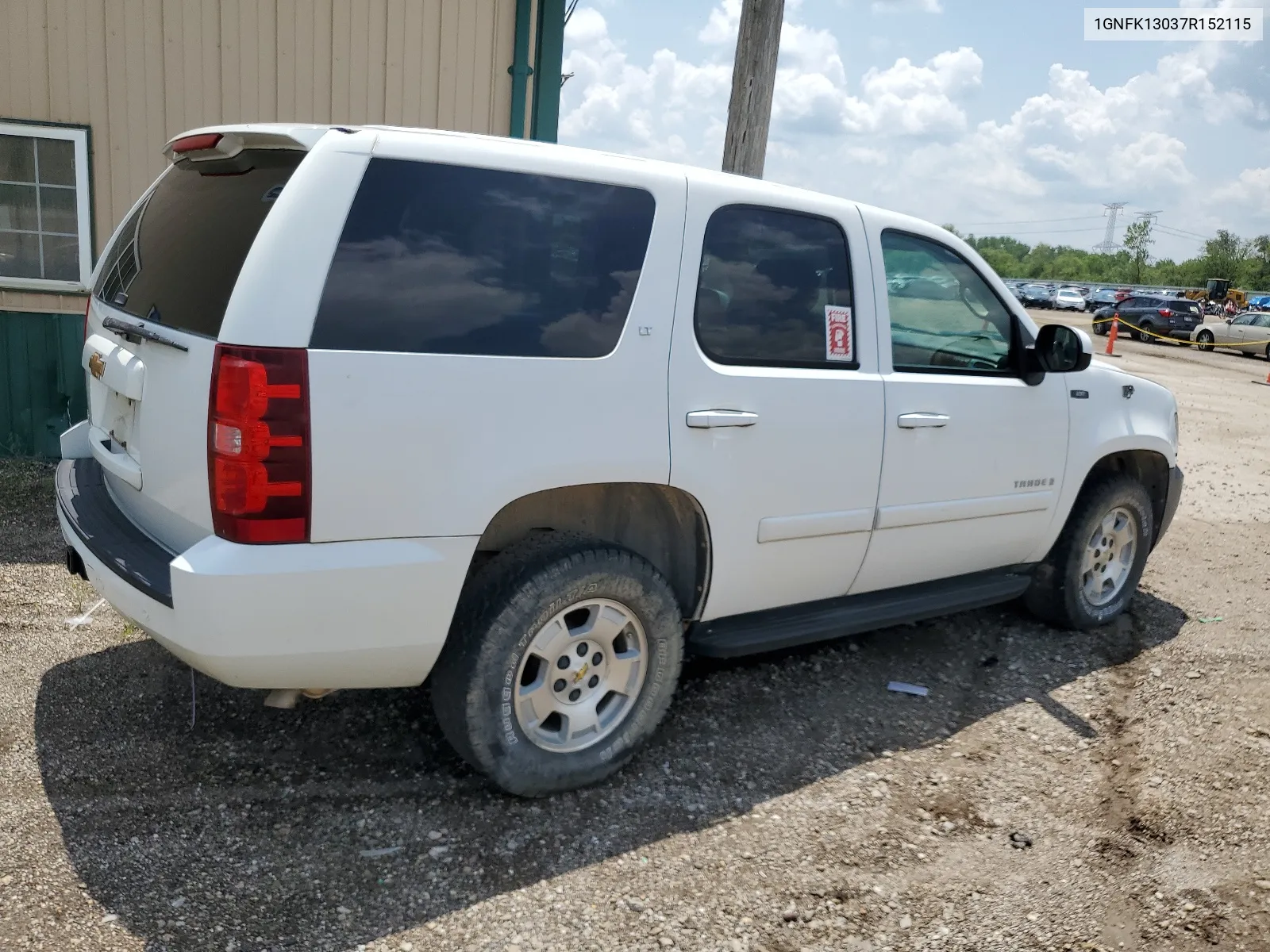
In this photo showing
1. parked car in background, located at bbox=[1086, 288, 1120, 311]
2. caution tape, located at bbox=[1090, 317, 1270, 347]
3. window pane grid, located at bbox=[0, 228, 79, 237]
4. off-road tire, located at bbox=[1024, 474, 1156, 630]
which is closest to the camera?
off-road tire, located at bbox=[1024, 474, 1156, 630]

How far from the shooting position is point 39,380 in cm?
709

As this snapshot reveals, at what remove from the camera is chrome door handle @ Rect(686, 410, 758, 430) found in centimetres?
338

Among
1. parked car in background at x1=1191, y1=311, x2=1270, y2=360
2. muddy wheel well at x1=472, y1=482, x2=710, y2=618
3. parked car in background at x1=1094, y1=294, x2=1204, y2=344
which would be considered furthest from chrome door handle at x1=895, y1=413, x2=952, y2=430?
parked car in background at x1=1094, y1=294, x2=1204, y2=344

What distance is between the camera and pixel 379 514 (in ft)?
9.25

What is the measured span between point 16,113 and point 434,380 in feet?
18.4

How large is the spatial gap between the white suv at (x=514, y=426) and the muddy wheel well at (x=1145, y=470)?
1.06m

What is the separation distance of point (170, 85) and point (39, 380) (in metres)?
2.18

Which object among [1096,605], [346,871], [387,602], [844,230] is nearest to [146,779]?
[346,871]

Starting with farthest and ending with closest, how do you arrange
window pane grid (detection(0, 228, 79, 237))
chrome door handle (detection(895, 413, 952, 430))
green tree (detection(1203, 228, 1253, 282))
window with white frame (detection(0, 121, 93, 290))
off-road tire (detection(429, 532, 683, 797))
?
1. green tree (detection(1203, 228, 1253, 282))
2. window pane grid (detection(0, 228, 79, 237))
3. window with white frame (detection(0, 121, 93, 290))
4. chrome door handle (detection(895, 413, 952, 430))
5. off-road tire (detection(429, 532, 683, 797))

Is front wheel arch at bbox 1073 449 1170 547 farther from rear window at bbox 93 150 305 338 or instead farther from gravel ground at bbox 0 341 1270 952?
rear window at bbox 93 150 305 338

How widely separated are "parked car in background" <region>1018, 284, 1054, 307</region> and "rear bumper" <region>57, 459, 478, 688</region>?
62.1m

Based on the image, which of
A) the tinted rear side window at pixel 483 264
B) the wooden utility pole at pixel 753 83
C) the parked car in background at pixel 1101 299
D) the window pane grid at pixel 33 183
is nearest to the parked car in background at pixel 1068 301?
the parked car in background at pixel 1101 299

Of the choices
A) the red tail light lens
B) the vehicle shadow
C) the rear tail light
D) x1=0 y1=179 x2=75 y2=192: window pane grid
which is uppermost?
the red tail light lens

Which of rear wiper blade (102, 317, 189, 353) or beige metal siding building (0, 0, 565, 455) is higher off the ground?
beige metal siding building (0, 0, 565, 455)
